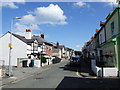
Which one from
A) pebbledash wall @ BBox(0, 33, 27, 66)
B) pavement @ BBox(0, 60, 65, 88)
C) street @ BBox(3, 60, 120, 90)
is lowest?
pavement @ BBox(0, 60, 65, 88)

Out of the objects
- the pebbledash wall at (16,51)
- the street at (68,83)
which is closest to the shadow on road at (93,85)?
the street at (68,83)

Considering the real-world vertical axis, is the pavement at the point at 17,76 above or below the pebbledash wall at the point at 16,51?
below

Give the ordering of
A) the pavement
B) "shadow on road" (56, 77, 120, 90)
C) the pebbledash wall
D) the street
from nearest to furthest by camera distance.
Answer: "shadow on road" (56, 77, 120, 90), the street, the pavement, the pebbledash wall

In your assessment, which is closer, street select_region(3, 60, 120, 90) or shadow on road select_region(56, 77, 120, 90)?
shadow on road select_region(56, 77, 120, 90)

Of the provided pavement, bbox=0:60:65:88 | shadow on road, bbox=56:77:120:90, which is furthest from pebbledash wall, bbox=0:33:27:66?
shadow on road, bbox=56:77:120:90

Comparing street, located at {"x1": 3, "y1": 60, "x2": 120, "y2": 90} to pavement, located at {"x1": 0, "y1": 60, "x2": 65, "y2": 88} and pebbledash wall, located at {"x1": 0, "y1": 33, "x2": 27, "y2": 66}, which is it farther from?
pebbledash wall, located at {"x1": 0, "y1": 33, "x2": 27, "y2": 66}

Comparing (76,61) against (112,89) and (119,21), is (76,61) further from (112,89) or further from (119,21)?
(112,89)

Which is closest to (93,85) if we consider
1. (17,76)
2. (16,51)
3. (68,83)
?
(68,83)

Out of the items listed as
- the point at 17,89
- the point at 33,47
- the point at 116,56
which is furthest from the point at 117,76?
the point at 33,47

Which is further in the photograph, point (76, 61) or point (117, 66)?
point (76, 61)

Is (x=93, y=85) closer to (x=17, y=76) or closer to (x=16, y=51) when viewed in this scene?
(x=17, y=76)

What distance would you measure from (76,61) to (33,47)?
12.4 m

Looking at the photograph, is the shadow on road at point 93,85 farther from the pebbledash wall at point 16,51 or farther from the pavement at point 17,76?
the pebbledash wall at point 16,51

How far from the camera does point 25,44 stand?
1485 inches
